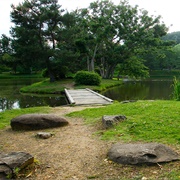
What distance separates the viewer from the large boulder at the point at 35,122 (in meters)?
6.14

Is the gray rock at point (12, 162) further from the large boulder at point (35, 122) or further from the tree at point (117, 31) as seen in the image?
the tree at point (117, 31)

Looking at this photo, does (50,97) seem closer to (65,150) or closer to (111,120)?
(111,120)

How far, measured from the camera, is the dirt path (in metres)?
3.49

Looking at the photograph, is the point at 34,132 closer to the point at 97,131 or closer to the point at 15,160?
the point at 97,131

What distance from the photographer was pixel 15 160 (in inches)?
136

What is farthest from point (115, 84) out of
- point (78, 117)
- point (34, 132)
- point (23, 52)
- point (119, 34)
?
point (34, 132)

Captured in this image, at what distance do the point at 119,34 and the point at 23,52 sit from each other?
44.8 feet

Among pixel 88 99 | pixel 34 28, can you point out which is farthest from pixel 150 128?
pixel 34 28

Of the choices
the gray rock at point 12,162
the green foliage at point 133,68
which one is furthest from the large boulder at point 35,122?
the green foliage at point 133,68

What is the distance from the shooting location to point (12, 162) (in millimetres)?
3414

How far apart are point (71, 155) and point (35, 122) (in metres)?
2.33

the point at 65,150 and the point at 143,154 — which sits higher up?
the point at 143,154

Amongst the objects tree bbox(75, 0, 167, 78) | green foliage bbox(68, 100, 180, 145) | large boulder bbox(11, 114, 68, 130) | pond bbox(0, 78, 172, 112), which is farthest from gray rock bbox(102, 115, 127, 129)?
tree bbox(75, 0, 167, 78)

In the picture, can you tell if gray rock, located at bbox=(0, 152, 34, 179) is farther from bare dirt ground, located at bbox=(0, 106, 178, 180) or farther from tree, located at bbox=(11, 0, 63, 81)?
tree, located at bbox=(11, 0, 63, 81)
